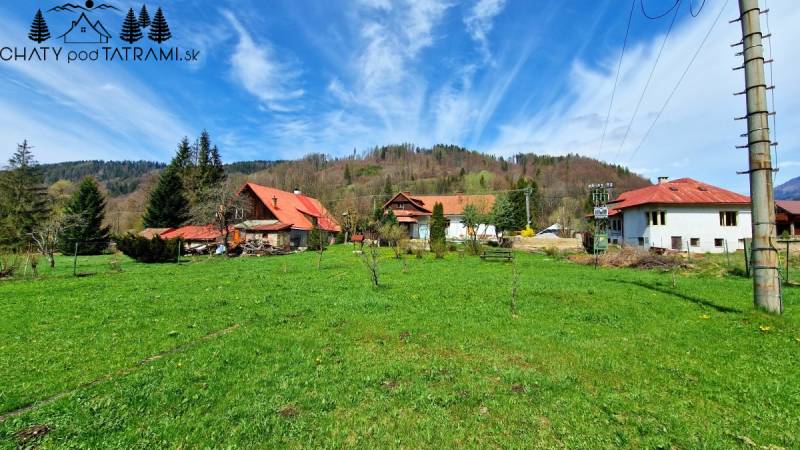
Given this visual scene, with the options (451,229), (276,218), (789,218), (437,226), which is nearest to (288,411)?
(437,226)

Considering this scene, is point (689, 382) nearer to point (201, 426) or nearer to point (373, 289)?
point (201, 426)

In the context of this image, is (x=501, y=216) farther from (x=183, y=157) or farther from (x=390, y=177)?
(x=390, y=177)

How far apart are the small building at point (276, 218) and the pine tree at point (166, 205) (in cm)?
1153

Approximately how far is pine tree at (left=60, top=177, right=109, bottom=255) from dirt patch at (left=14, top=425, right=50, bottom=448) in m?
45.7

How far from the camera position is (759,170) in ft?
27.3

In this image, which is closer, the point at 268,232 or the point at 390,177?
the point at 268,232

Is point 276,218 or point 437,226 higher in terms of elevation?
point 276,218

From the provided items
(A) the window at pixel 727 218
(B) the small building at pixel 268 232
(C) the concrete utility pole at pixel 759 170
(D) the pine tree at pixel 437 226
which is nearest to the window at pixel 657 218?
(A) the window at pixel 727 218

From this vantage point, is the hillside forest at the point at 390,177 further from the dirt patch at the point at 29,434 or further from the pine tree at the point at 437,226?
the dirt patch at the point at 29,434

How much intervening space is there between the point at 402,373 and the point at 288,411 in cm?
184

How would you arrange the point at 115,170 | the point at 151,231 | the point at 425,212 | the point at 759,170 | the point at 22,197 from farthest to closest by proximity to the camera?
1. the point at 115,170
2. the point at 425,212
3. the point at 151,231
4. the point at 22,197
5. the point at 759,170

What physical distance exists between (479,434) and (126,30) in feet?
63.3

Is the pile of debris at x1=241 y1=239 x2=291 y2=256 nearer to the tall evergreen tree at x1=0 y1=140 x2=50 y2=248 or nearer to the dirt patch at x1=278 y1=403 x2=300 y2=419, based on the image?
the tall evergreen tree at x1=0 y1=140 x2=50 y2=248

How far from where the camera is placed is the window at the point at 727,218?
32.5 m
